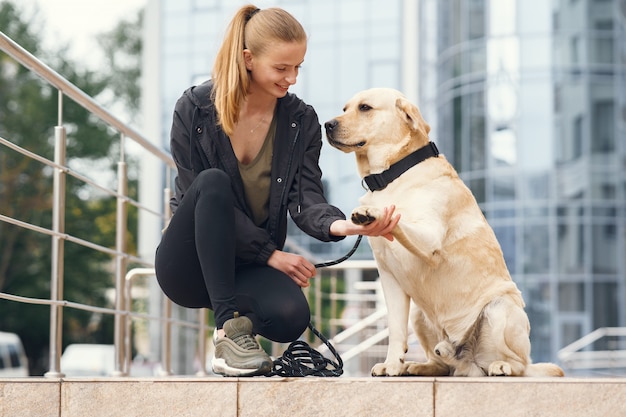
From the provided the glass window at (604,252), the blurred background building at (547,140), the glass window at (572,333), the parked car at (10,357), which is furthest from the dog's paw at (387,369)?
the parked car at (10,357)

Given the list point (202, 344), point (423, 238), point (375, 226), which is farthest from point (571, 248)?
point (375, 226)

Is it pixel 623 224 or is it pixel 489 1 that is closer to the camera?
pixel 623 224

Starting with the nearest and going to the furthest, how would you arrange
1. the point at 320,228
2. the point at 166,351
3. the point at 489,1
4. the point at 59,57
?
the point at 320,228
the point at 166,351
the point at 489,1
the point at 59,57

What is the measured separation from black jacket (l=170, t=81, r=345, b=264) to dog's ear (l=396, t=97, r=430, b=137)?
35 cm

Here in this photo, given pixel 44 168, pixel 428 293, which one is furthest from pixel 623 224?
pixel 428 293

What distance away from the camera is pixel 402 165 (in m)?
3.53

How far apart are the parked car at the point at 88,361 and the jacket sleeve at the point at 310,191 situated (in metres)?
18.5

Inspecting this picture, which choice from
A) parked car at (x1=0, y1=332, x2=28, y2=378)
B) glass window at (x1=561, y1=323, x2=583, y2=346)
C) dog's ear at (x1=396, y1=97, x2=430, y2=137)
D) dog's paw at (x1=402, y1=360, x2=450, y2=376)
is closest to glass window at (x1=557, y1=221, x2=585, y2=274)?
glass window at (x1=561, y1=323, x2=583, y2=346)

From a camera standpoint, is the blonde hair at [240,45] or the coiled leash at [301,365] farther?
the blonde hair at [240,45]

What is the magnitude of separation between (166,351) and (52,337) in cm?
168

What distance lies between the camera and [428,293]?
11.3 ft

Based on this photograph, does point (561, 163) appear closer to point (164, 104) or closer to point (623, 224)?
point (623, 224)

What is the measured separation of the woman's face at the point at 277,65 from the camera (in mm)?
3188

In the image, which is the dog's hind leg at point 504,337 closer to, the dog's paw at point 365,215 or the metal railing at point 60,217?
the dog's paw at point 365,215
